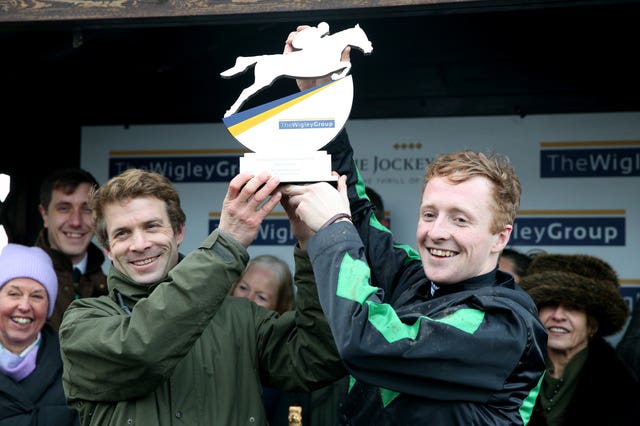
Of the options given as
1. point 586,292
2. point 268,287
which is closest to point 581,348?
point 586,292

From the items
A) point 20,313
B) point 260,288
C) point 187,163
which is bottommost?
point 20,313

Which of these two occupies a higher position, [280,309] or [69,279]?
[69,279]

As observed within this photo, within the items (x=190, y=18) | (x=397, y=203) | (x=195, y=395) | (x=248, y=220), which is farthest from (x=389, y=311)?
(x=397, y=203)

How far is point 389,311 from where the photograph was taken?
Answer: 199cm

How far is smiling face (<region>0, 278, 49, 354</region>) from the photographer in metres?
3.24

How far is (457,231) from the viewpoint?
A: 2.08 meters

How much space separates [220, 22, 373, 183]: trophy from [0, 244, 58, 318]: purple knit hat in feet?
4.43

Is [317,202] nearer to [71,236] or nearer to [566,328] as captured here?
[566,328]

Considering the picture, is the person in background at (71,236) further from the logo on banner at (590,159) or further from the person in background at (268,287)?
the logo on banner at (590,159)

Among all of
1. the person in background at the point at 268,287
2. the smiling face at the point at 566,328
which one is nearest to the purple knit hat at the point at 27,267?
the person in background at the point at 268,287

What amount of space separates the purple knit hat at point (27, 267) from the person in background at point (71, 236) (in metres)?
0.37

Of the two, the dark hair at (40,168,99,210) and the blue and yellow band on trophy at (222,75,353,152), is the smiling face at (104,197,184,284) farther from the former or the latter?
the dark hair at (40,168,99,210)

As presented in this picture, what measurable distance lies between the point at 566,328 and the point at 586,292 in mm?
154

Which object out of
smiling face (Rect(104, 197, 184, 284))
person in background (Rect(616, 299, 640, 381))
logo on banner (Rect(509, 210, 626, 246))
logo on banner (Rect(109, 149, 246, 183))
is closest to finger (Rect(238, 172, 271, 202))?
smiling face (Rect(104, 197, 184, 284))
